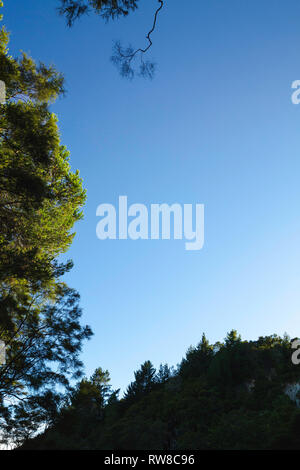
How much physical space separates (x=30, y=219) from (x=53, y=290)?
242 cm

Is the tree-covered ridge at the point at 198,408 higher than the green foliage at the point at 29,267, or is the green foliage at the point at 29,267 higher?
the green foliage at the point at 29,267

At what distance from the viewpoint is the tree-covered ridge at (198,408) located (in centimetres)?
1003

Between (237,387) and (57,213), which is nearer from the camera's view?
(57,213)

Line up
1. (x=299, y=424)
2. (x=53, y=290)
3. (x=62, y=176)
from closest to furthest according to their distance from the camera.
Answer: (x=53, y=290)
(x=62, y=176)
(x=299, y=424)

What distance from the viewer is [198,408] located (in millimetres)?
24594

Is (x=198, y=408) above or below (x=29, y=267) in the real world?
below

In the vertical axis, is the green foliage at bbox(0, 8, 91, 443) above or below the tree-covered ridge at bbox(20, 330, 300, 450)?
above

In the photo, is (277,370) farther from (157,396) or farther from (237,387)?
(157,396)

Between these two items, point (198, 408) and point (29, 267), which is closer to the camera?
point (29, 267)

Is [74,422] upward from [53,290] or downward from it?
downward

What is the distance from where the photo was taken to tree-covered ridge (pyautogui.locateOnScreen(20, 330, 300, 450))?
10.0 metres

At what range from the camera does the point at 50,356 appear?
8758 mm
